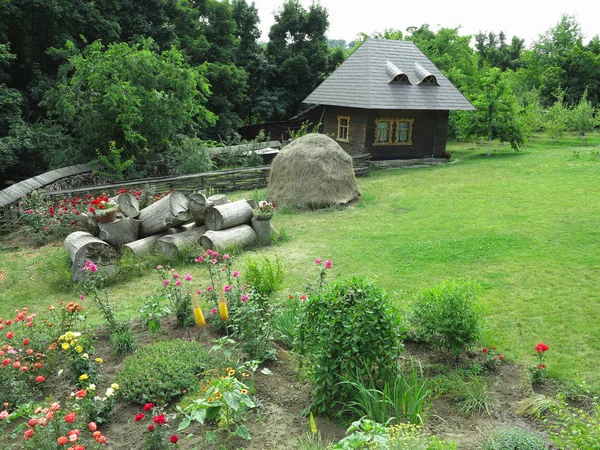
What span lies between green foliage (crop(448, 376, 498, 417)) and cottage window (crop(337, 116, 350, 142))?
1706 centimetres

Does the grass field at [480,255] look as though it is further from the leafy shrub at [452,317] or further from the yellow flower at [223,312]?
the yellow flower at [223,312]

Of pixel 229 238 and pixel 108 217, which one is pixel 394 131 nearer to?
pixel 229 238

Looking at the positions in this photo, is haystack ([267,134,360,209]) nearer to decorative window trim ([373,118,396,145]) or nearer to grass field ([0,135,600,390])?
grass field ([0,135,600,390])

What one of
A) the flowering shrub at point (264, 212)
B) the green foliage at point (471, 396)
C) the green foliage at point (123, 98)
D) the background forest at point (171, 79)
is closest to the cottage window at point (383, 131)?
the background forest at point (171, 79)

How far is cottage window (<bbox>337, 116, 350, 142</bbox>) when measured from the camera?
20844 mm

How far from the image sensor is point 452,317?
4.88 m

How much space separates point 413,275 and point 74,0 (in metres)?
16.2

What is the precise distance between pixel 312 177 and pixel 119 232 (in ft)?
18.6

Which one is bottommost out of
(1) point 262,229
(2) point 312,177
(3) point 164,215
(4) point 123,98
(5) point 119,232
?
(1) point 262,229

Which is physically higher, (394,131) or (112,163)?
(394,131)

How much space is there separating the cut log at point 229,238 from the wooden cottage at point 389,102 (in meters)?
10.9

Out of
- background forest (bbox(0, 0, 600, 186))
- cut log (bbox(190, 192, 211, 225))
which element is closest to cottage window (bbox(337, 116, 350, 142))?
background forest (bbox(0, 0, 600, 186))

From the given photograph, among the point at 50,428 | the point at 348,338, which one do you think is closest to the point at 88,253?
the point at 50,428

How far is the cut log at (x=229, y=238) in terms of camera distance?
8.77m
